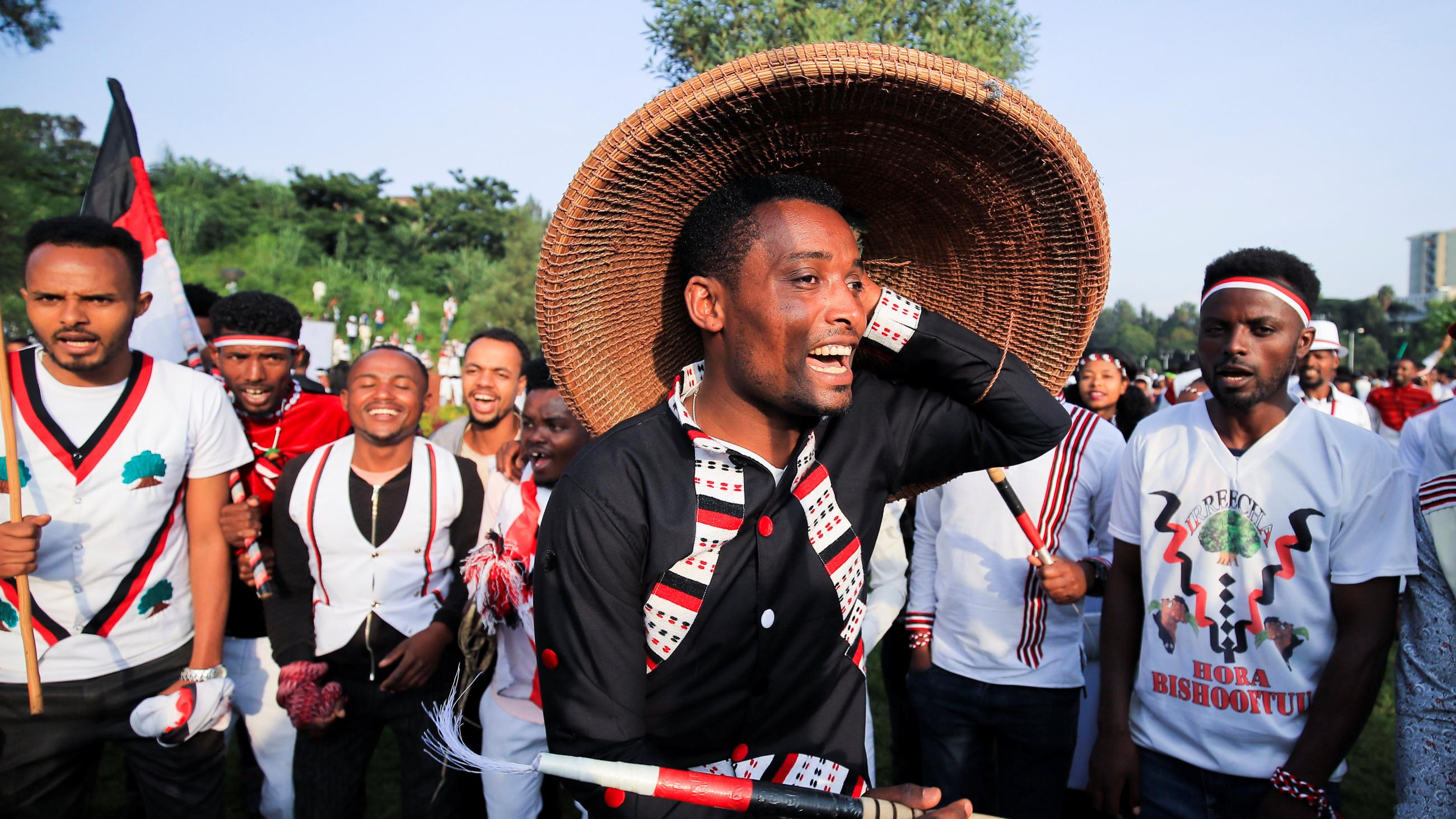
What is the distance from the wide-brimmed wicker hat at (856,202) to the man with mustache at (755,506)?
15cm

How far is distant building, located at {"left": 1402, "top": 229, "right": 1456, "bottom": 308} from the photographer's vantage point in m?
123

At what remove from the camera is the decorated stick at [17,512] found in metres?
2.77

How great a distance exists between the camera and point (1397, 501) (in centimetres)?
254

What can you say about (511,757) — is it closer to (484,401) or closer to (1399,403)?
(484,401)

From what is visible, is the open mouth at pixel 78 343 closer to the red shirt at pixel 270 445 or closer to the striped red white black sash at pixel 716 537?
the red shirt at pixel 270 445

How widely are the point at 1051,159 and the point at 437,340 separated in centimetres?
3914

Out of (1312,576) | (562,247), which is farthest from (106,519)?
(1312,576)

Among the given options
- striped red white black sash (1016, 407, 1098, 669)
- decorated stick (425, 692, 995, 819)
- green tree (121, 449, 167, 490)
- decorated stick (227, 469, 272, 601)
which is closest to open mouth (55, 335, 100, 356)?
green tree (121, 449, 167, 490)

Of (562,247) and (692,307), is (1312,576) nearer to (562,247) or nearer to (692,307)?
(692,307)

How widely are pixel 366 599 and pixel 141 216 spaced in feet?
10.8

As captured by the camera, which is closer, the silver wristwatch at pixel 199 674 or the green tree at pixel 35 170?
the silver wristwatch at pixel 199 674

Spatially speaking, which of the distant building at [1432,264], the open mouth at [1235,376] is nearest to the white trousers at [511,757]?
the open mouth at [1235,376]

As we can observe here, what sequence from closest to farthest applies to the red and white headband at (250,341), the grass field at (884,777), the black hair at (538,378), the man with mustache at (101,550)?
1. the man with mustache at (101,550)
2. the black hair at (538,378)
3. the red and white headband at (250,341)
4. the grass field at (884,777)

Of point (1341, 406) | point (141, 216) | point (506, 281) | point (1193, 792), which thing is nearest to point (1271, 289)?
point (1193, 792)
